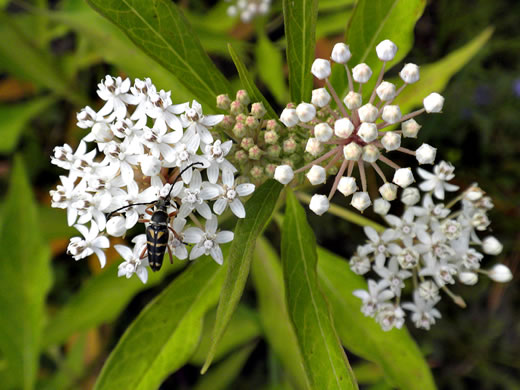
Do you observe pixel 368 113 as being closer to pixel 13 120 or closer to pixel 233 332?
pixel 233 332

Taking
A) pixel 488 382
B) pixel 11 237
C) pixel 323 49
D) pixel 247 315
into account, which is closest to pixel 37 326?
pixel 11 237

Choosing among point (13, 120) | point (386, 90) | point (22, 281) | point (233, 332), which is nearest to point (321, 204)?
point (386, 90)

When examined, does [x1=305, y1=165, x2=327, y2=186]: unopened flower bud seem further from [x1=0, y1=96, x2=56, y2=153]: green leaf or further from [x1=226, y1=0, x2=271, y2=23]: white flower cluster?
[x1=0, y1=96, x2=56, y2=153]: green leaf

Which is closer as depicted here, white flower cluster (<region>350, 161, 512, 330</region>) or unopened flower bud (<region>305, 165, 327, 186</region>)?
unopened flower bud (<region>305, 165, 327, 186</region>)

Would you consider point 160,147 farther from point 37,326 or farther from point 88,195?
point 37,326

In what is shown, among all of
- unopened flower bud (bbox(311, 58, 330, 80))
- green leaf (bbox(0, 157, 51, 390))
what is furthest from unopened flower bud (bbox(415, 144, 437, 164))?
green leaf (bbox(0, 157, 51, 390))

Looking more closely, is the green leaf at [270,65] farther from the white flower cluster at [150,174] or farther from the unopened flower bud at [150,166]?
the unopened flower bud at [150,166]
